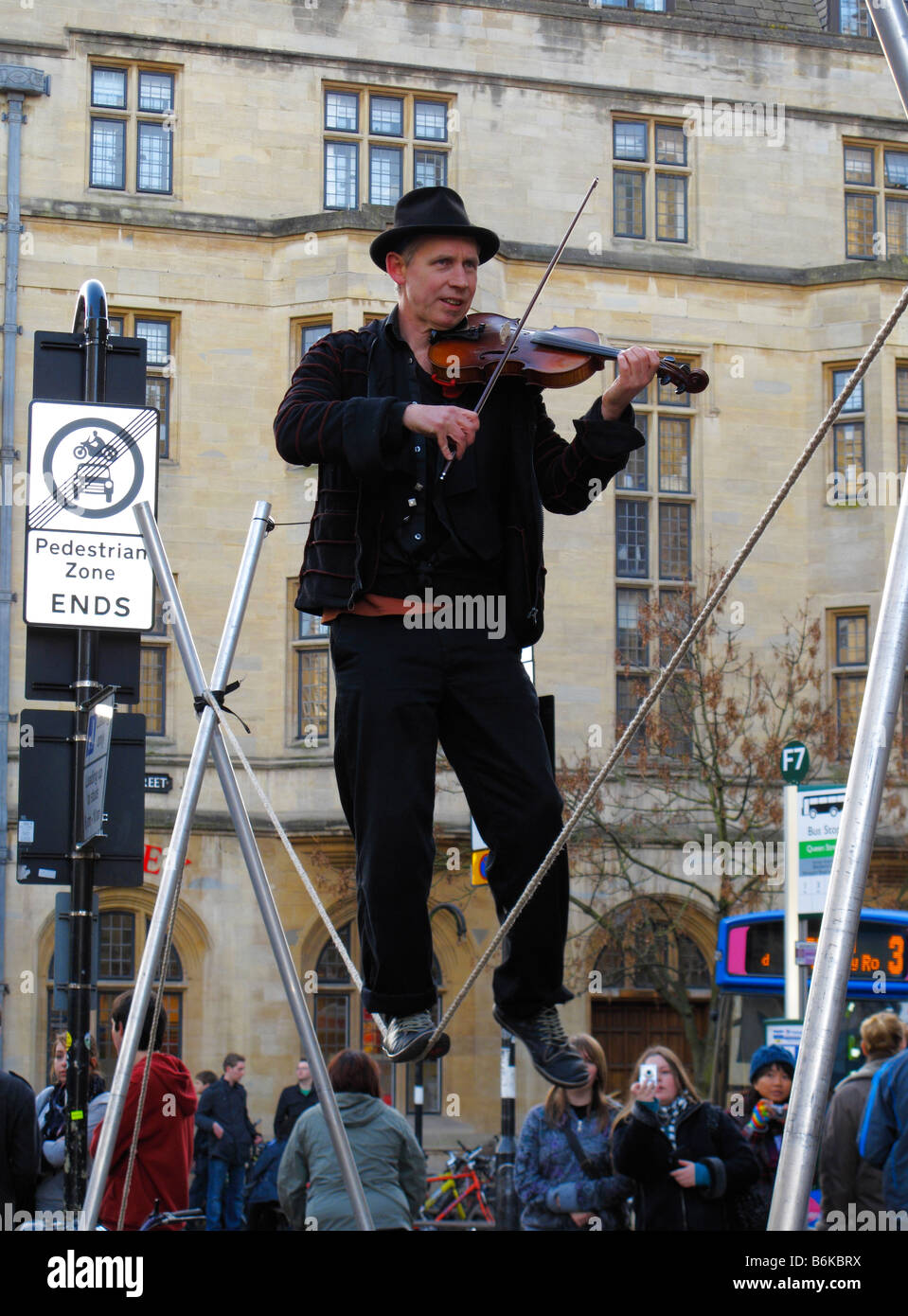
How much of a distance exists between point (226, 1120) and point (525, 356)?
1167 centimetres

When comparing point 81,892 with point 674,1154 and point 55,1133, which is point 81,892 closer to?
point 55,1133

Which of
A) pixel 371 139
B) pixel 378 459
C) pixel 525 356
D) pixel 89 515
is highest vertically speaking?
pixel 371 139

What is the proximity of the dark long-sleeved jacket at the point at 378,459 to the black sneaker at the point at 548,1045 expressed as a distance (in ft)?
2.34

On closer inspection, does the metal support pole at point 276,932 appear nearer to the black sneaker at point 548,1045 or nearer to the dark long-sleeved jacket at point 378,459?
the black sneaker at point 548,1045

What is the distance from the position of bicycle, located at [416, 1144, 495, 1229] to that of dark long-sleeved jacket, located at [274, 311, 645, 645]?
14.5m

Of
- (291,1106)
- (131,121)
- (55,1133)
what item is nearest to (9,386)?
(131,121)

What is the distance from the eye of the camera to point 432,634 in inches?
142

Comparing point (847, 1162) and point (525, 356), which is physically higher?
point (525, 356)

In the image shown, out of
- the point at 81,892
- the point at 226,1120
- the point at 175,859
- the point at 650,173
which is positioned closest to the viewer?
the point at 175,859

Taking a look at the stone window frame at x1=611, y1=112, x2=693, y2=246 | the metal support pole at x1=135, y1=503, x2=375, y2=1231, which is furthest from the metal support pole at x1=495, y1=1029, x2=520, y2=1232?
the stone window frame at x1=611, y1=112, x2=693, y2=246

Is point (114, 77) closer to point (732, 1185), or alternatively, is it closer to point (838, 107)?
point (838, 107)

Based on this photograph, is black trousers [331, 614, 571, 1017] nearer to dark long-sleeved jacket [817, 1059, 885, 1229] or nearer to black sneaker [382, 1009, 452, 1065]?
black sneaker [382, 1009, 452, 1065]

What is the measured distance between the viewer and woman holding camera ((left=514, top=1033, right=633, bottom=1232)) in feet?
22.2

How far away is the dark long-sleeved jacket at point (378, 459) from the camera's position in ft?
11.5
